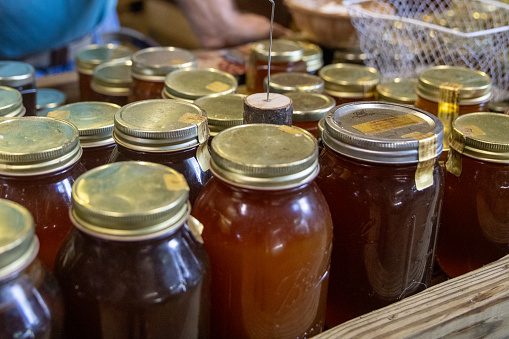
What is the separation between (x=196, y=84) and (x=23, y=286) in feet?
1.86

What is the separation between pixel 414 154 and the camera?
68 cm

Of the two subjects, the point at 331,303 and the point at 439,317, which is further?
the point at 331,303

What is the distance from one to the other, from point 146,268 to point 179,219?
0.06m

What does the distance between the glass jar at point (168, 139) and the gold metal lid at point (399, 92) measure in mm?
444

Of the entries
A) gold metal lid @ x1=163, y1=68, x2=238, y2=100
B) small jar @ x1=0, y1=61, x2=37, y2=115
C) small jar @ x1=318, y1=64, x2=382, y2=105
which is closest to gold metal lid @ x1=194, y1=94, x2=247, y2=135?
gold metal lid @ x1=163, y1=68, x2=238, y2=100

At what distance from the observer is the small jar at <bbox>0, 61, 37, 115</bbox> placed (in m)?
1.06

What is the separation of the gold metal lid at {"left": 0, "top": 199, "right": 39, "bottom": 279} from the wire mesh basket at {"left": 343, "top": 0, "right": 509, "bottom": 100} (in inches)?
38.6

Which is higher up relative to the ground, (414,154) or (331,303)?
(414,154)

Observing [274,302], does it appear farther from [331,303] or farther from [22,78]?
[22,78]

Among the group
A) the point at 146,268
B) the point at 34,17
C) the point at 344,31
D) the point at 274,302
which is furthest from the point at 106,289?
the point at 34,17

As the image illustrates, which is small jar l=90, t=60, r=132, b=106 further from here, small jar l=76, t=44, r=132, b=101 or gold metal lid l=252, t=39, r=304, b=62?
gold metal lid l=252, t=39, r=304, b=62

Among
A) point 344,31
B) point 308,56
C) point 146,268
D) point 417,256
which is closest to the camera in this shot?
point 146,268

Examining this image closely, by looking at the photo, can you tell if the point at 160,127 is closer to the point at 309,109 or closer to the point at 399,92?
the point at 309,109

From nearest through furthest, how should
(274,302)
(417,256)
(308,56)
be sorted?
1. (274,302)
2. (417,256)
3. (308,56)
